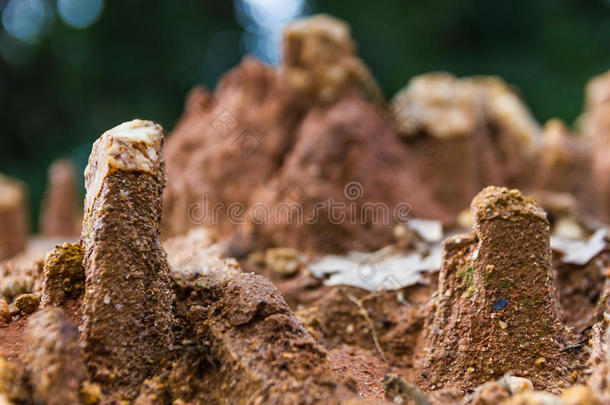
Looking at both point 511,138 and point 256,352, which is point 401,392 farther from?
point 511,138

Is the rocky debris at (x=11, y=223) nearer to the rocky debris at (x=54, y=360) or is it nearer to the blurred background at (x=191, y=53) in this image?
the blurred background at (x=191, y=53)

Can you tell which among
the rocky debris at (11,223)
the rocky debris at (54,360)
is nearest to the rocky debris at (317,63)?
the rocky debris at (54,360)

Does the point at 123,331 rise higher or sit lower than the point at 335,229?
lower

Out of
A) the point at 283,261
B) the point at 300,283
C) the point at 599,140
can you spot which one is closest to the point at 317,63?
the point at 283,261

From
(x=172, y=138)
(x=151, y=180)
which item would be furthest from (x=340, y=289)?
(x=172, y=138)

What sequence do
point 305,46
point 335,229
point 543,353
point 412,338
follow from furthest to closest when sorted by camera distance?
A: point 305,46 → point 335,229 → point 412,338 → point 543,353

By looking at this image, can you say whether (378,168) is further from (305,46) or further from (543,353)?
(543,353)

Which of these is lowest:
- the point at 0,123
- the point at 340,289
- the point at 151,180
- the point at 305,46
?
the point at 340,289
